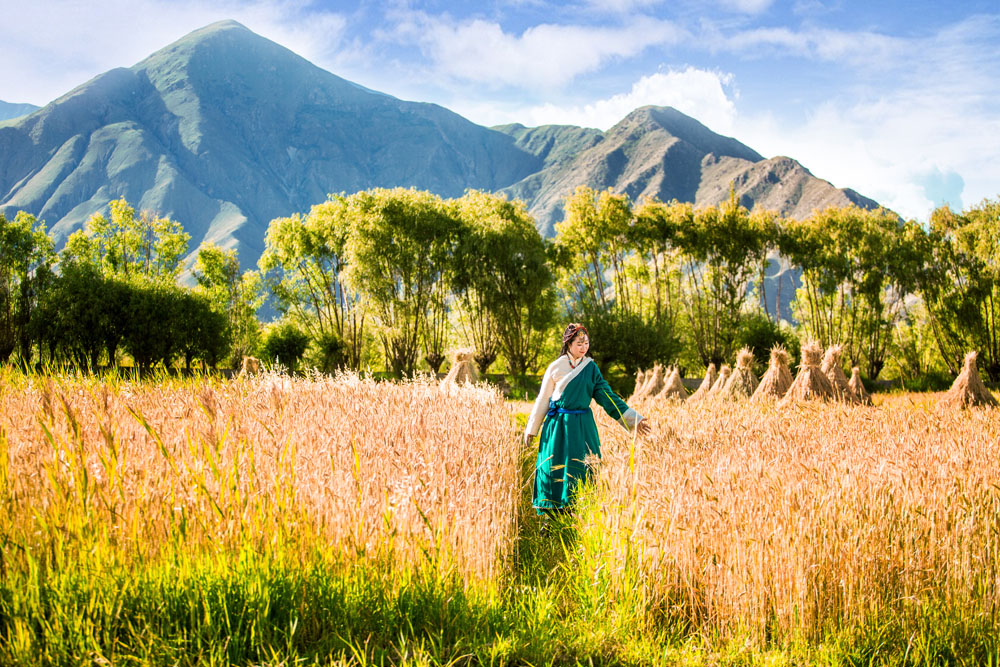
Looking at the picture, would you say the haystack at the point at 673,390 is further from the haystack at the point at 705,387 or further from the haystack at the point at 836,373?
the haystack at the point at 836,373

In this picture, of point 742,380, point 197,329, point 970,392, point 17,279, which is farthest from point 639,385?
point 17,279

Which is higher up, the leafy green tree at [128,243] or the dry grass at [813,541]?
the leafy green tree at [128,243]

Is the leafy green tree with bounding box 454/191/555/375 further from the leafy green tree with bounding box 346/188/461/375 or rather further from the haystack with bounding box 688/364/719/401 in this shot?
the haystack with bounding box 688/364/719/401

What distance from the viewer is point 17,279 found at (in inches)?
1324

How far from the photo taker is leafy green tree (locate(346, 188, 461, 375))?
29656 millimetres

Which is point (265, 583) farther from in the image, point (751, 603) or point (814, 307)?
point (814, 307)

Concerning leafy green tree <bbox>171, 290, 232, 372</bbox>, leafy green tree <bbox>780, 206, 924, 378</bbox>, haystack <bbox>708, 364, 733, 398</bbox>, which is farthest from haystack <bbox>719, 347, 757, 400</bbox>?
leafy green tree <bbox>171, 290, 232, 372</bbox>

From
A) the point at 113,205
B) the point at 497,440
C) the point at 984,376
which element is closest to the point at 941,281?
the point at 984,376

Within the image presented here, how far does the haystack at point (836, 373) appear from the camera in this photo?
1248 centimetres

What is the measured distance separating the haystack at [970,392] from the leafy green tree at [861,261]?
24225 millimetres

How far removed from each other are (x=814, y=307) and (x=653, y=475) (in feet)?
129

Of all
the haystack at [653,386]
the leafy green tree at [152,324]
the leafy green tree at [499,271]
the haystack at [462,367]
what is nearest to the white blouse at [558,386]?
the haystack at [462,367]

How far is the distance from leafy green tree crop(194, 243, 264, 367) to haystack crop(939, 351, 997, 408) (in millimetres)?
42658

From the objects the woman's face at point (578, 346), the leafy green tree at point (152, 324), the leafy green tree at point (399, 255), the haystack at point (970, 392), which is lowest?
the haystack at point (970, 392)
